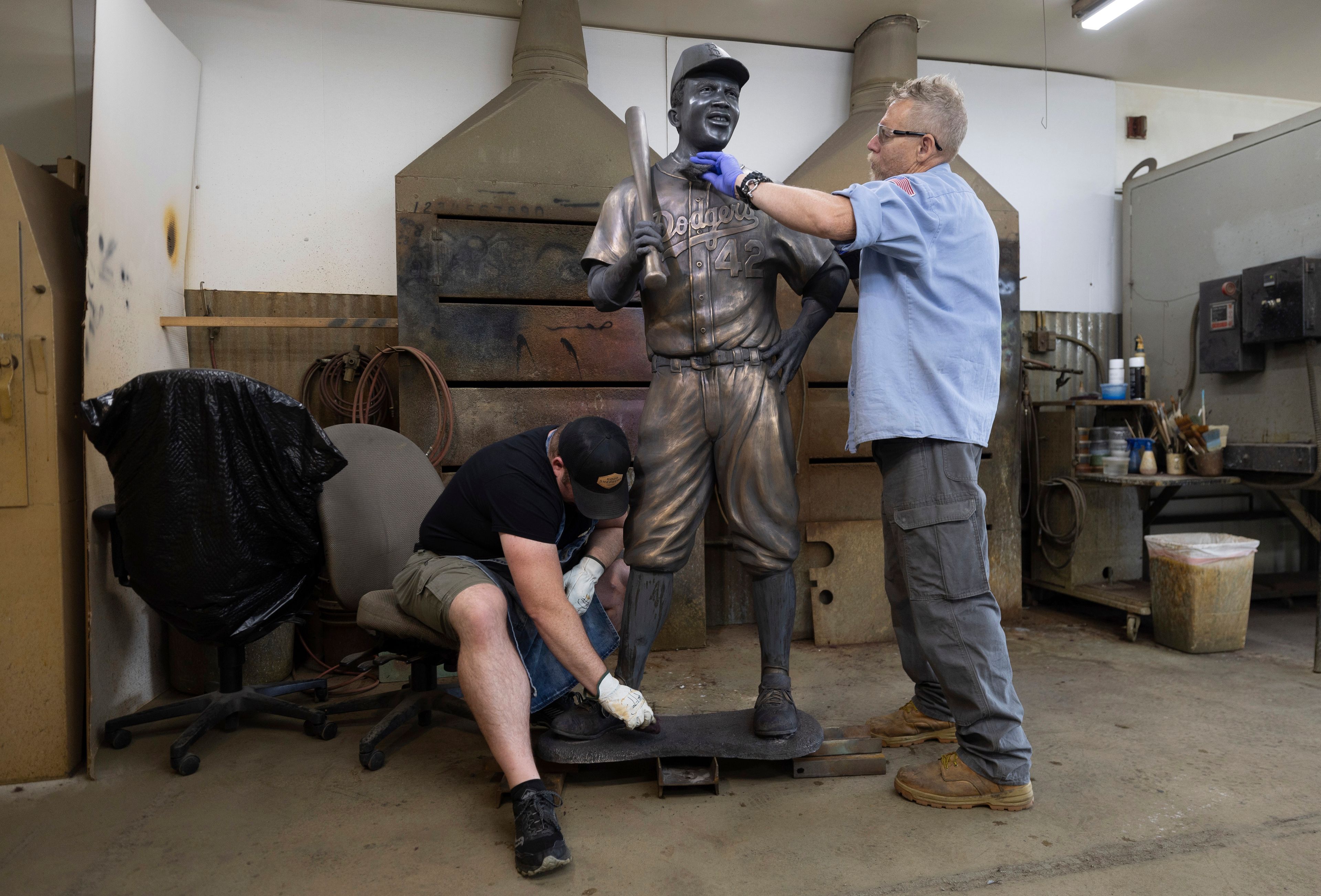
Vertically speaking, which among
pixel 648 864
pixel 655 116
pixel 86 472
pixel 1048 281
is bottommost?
pixel 648 864

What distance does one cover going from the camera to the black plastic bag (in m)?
2.34

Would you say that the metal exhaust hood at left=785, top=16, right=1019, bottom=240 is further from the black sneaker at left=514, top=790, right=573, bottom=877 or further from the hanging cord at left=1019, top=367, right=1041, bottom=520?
the black sneaker at left=514, top=790, right=573, bottom=877

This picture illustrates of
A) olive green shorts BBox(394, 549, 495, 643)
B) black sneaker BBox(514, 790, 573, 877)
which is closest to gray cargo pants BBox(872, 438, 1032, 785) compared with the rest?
black sneaker BBox(514, 790, 573, 877)

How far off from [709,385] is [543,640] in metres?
0.90

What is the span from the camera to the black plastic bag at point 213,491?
234cm

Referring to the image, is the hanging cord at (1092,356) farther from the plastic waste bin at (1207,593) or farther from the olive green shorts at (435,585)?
the olive green shorts at (435,585)

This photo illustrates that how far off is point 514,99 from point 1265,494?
488cm

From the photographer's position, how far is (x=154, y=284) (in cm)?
317

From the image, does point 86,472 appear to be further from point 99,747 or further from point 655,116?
point 655,116

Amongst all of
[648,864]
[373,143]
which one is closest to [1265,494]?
[648,864]

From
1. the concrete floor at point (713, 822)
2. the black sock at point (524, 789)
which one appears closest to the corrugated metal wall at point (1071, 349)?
the concrete floor at point (713, 822)

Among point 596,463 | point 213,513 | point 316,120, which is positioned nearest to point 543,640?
point 596,463

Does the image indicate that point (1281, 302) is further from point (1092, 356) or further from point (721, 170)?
point (721, 170)

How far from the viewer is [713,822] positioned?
2045mm
